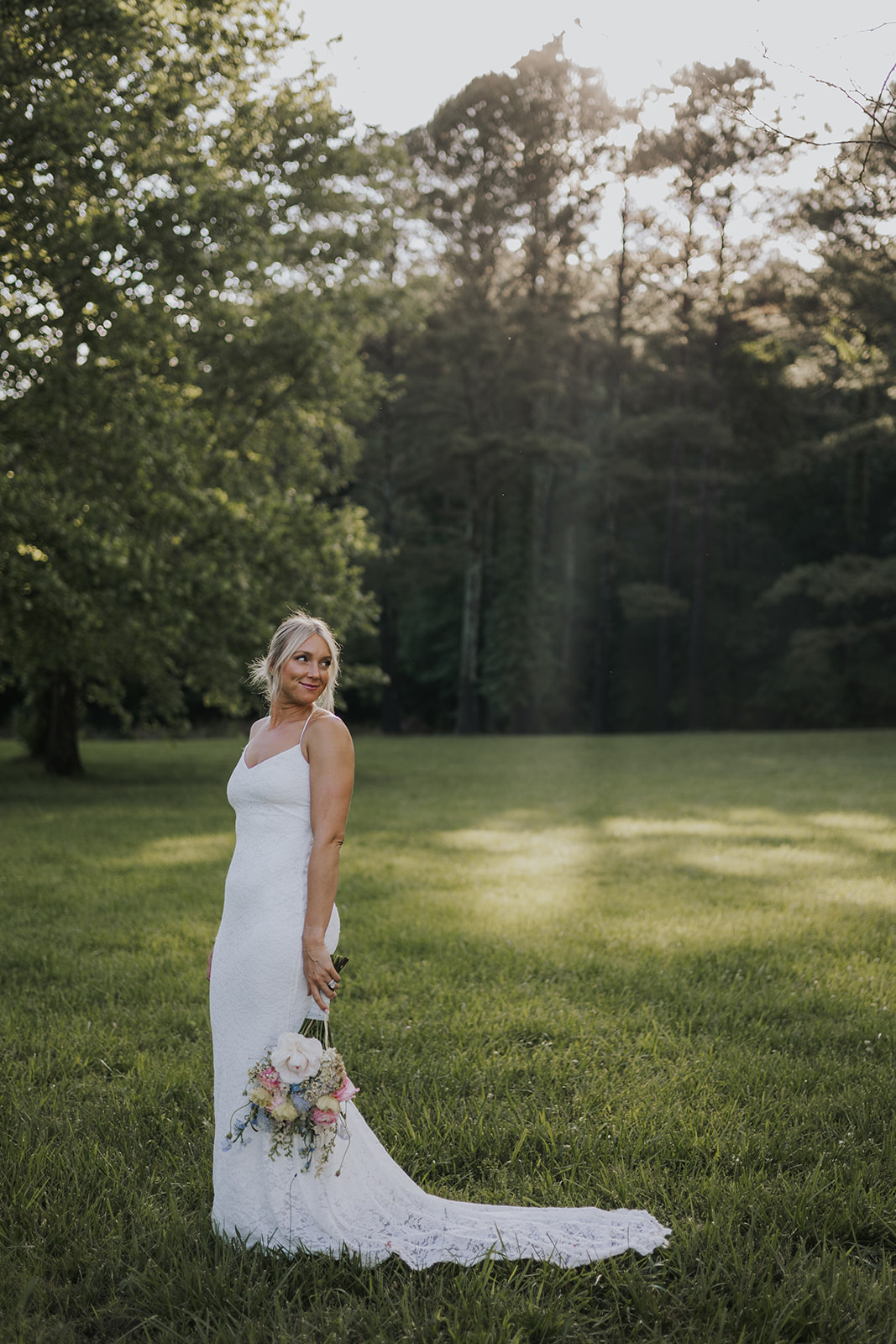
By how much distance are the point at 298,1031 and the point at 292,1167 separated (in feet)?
1.39

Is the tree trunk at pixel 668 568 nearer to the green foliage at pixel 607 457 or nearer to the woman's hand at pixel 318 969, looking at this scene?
the green foliage at pixel 607 457

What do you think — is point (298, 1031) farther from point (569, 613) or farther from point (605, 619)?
point (569, 613)

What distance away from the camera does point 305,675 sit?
3629mm

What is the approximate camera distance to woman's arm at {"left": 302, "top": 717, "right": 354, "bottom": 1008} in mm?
3393

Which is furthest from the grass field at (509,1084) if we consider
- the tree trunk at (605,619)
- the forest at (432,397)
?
Result: the tree trunk at (605,619)

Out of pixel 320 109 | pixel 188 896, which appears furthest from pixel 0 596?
pixel 320 109

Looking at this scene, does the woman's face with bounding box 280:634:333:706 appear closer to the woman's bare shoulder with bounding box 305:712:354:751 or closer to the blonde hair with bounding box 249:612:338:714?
the blonde hair with bounding box 249:612:338:714

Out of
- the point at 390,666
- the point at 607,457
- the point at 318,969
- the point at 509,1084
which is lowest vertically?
the point at 509,1084

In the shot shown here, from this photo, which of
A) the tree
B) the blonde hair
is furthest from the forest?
the blonde hair

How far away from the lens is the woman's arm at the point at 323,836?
3393mm

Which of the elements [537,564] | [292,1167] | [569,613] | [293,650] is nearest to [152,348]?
[293,650]

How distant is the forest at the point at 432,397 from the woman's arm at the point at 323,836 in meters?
2.88

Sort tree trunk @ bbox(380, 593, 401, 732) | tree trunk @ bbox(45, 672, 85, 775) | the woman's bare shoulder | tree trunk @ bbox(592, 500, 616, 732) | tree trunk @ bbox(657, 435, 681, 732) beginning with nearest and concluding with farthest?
the woman's bare shoulder → tree trunk @ bbox(45, 672, 85, 775) → tree trunk @ bbox(657, 435, 681, 732) → tree trunk @ bbox(380, 593, 401, 732) → tree trunk @ bbox(592, 500, 616, 732)

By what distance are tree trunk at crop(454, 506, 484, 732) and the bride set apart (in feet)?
108
